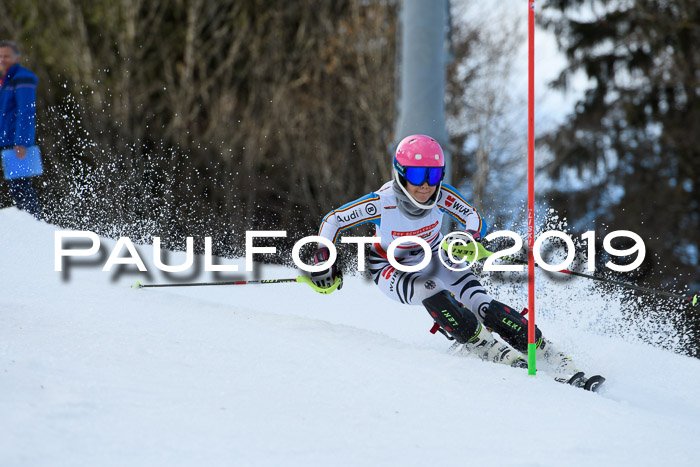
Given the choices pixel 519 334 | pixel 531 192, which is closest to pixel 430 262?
pixel 519 334

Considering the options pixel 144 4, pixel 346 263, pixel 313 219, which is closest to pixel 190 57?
pixel 144 4

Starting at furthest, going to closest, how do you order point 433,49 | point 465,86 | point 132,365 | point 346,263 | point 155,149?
point 465,86, point 155,149, point 346,263, point 433,49, point 132,365

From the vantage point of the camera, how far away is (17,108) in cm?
665

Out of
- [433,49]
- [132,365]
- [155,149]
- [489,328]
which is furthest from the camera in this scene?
[155,149]

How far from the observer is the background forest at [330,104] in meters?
16.4

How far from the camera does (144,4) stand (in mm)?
19062

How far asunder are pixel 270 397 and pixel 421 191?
1.72m

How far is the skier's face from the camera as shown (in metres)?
4.48

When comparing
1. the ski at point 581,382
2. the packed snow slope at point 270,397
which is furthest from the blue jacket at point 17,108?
the ski at point 581,382

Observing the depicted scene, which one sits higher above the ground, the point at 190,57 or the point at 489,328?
the point at 190,57

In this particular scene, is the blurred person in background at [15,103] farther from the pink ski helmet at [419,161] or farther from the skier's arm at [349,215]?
the pink ski helmet at [419,161]

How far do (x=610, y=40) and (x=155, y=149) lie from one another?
10.5 meters

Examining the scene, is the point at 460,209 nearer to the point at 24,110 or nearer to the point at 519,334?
the point at 519,334

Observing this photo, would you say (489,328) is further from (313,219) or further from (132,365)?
(313,219)
